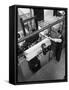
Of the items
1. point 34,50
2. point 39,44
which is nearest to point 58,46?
point 39,44

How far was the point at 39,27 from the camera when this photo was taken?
24.1ft

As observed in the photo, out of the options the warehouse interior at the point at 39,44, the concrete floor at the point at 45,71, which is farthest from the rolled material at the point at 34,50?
the concrete floor at the point at 45,71

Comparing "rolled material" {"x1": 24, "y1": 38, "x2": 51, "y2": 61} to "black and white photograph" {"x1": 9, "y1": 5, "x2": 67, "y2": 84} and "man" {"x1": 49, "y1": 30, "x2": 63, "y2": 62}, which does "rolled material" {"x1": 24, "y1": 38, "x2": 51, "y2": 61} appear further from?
"man" {"x1": 49, "y1": 30, "x2": 63, "y2": 62}

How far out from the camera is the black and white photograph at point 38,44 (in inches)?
281

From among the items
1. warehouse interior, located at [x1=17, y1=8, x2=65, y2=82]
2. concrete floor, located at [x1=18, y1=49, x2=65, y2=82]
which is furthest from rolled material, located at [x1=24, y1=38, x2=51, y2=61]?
concrete floor, located at [x1=18, y1=49, x2=65, y2=82]

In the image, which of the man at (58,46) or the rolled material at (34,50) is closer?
the rolled material at (34,50)

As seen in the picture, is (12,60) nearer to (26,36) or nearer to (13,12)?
(26,36)

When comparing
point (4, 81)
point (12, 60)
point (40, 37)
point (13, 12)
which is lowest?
point (4, 81)

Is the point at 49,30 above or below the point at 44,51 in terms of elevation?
above

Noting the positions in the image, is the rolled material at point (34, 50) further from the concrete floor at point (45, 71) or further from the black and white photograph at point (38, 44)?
the concrete floor at point (45, 71)

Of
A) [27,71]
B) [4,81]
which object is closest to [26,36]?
[27,71]

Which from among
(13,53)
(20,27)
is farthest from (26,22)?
(13,53)

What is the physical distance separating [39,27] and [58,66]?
3.39 feet

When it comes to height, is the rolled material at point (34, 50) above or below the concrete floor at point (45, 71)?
above
